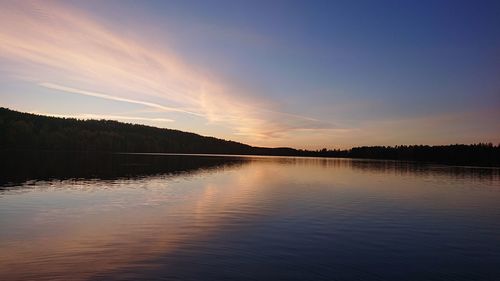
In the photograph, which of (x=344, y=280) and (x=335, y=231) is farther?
(x=335, y=231)

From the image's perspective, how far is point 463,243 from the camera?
94.3 feet

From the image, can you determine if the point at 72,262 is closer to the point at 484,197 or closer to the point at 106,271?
the point at 106,271

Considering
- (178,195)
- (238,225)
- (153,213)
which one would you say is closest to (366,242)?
(238,225)

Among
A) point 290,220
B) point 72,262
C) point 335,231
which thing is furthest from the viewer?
point 290,220

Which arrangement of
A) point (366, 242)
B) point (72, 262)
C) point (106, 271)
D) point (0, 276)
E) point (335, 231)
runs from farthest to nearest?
point (335, 231), point (366, 242), point (72, 262), point (106, 271), point (0, 276)

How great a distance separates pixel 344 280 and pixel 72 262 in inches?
574

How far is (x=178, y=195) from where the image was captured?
52.4 m

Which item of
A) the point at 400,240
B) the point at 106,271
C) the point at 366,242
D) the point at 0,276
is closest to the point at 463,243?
the point at 400,240

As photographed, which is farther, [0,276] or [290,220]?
[290,220]

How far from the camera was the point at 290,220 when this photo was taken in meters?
35.7

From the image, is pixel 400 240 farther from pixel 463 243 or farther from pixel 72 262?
pixel 72 262

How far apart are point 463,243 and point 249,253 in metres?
17.1

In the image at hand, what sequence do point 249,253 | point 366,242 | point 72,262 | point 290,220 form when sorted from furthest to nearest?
point 290,220
point 366,242
point 249,253
point 72,262

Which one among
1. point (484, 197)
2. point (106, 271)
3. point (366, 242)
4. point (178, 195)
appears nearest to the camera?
point (106, 271)
